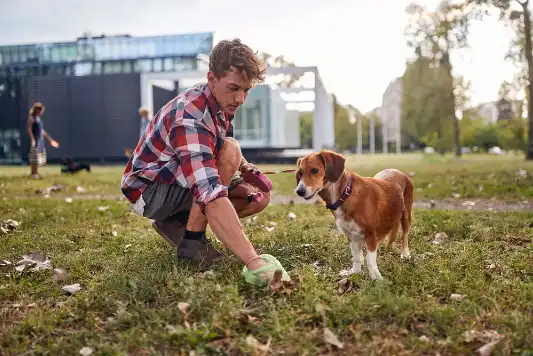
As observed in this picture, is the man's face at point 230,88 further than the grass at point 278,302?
Yes

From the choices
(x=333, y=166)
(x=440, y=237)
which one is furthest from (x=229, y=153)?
(x=440, y=237)

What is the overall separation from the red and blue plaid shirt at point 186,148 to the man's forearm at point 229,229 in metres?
0.07

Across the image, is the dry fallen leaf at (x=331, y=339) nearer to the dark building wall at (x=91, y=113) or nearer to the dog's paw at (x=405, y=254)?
the dog's paw at (x=405, y=254)

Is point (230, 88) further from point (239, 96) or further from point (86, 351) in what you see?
point (86, 351)

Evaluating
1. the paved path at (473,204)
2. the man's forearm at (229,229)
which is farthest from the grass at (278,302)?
the paved path at (473,204)

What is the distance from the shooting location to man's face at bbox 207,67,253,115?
389 centimetres

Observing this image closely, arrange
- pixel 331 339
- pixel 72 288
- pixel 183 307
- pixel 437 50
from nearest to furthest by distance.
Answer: pixel 331 339, pixel 183 307, pixel 72 288, pixel 437 50

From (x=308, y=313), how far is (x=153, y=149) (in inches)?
75.5

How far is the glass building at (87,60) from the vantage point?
39.2 meters

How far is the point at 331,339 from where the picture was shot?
276cm

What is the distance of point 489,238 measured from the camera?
5.25m

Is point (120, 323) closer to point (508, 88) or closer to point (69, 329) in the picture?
point (69, 329)

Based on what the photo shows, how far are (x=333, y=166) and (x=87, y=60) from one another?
38.8m

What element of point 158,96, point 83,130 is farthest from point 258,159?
point 83,130
